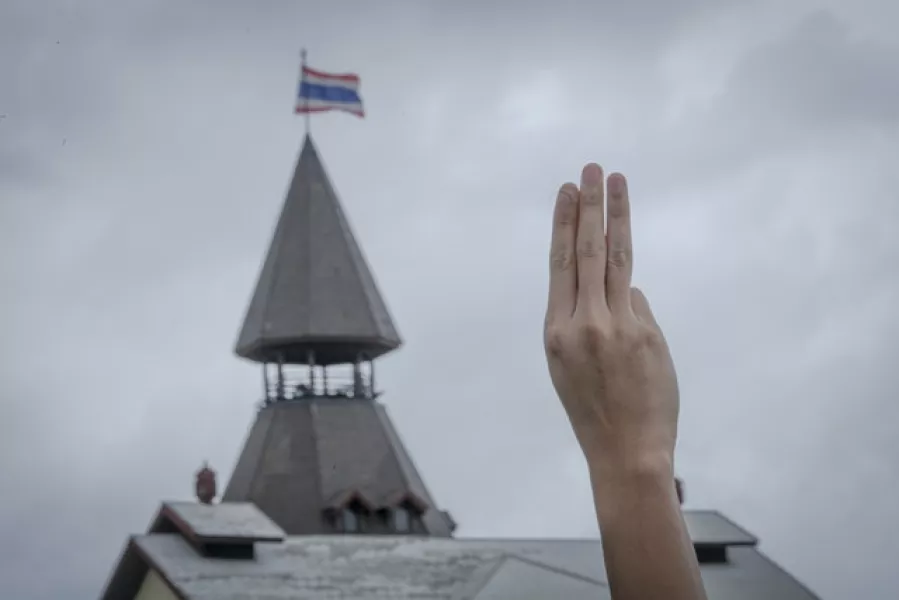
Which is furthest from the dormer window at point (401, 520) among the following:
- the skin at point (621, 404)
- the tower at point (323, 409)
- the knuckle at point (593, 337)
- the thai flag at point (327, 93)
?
the knuckle at point (593, 337)

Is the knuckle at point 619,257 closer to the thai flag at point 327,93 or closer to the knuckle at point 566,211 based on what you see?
the knuckle at point 566,211

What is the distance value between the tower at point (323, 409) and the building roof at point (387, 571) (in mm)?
5121

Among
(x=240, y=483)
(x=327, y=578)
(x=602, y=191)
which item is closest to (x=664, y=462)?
(x=602, y=191)

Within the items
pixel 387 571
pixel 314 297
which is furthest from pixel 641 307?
pixel 314 297

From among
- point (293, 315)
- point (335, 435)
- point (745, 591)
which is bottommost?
point (745, 591)

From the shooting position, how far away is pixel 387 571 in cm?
3812

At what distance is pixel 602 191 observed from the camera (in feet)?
29.5

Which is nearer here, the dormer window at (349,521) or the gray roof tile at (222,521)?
the gray roof tile at (222,521)

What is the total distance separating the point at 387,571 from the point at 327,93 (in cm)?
1558

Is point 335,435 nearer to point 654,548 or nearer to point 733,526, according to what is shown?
point 733,526

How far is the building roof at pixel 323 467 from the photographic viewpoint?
4569cm

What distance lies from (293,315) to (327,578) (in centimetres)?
1098

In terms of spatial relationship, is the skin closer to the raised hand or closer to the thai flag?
the raised hand

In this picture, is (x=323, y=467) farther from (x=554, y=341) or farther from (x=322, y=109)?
(x=554, y=341)
